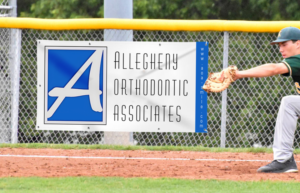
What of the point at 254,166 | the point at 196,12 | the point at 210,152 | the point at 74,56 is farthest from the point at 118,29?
the point at 196,12

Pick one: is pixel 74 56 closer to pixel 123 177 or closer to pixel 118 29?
pixel 118 29

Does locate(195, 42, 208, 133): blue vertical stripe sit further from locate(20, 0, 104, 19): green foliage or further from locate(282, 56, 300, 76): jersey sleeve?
locate(20, 0, 104, 19): green foliage

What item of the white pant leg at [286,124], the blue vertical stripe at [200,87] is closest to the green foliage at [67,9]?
the blue vertical stripe at [200,87]

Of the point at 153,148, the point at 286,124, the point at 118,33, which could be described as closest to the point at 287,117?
the point at 286,124

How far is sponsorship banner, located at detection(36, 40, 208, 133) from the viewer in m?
7.10

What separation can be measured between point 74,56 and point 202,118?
181 centimetres

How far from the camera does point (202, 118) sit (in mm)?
7109

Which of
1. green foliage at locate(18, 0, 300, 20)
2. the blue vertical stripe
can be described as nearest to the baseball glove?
the blue vertical stripe

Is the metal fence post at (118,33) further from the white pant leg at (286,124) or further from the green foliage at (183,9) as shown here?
the green foliage at (183,9)

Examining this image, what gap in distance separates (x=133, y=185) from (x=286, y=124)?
1637mm

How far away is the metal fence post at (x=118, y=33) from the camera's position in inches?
293

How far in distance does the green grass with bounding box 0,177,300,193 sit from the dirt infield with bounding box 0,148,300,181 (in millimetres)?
304

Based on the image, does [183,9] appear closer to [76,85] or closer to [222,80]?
[76,85]

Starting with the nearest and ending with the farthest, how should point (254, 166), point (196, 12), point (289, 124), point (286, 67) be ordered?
point (286, 67) < point (289, 124) < point (254, 166) < point (196, 12)
